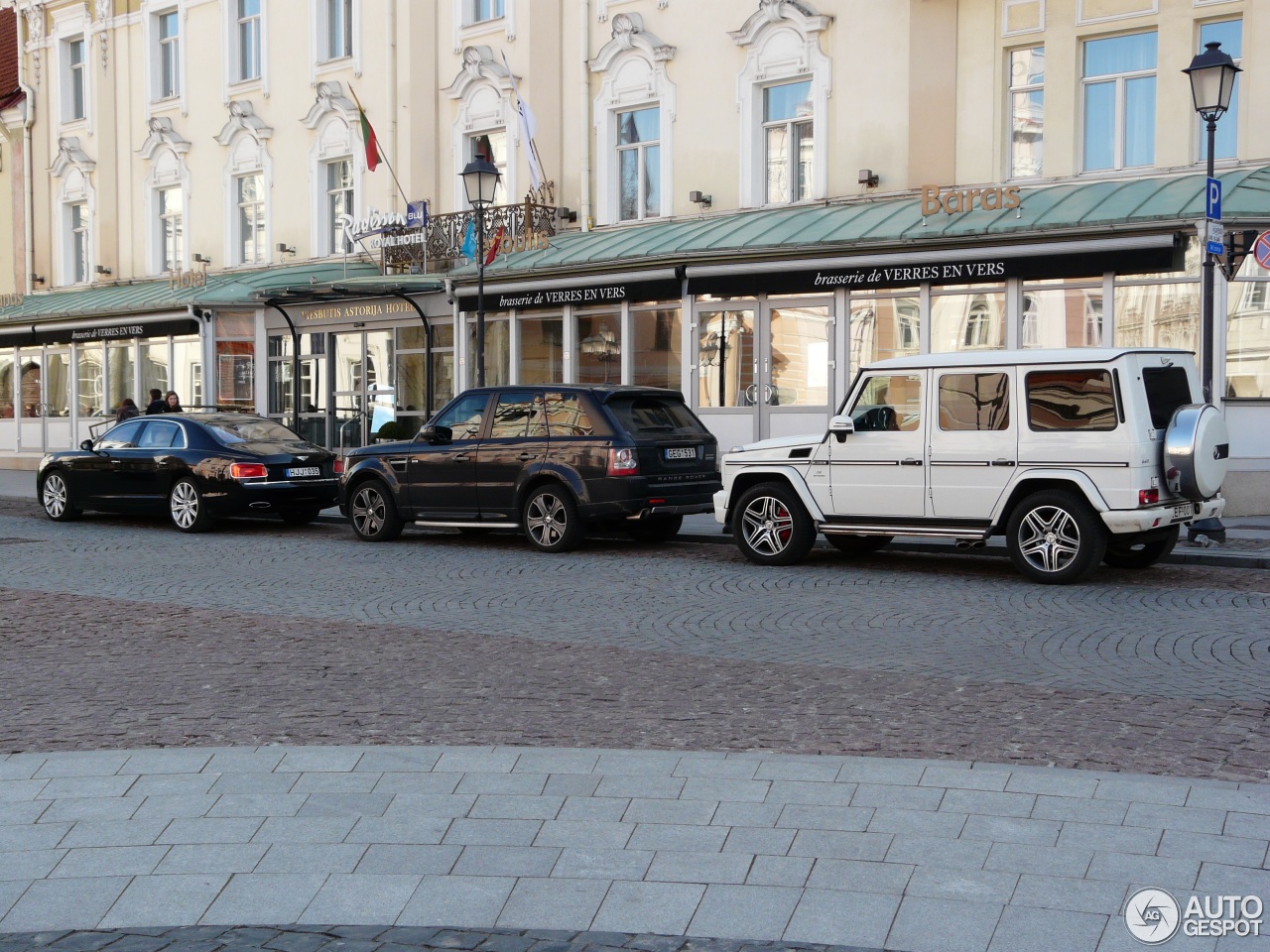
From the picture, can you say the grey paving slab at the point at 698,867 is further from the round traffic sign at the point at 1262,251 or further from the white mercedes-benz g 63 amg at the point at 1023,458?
the round traffic sign at the point at 1262,251

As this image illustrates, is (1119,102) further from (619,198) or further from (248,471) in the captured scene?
(248,471)

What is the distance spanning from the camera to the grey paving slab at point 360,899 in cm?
420

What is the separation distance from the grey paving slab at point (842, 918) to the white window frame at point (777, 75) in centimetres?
1893

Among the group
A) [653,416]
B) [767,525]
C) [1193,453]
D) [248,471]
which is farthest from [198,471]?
A: [1193,453]

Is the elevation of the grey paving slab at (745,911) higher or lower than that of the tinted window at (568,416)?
lower

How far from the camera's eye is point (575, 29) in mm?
25375

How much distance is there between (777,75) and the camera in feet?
74.5

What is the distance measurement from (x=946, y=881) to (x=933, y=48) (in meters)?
18.4

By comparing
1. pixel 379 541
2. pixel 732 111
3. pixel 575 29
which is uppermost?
pixel 575 29

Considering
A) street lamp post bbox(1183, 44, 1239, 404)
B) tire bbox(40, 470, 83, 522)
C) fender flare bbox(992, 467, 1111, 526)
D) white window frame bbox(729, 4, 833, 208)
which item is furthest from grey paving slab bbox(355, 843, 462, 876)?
white window frame bbox(729, 4, 833, 208)

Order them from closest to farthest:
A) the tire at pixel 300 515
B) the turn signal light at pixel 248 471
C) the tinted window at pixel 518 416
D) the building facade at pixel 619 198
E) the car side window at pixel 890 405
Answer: the car side window at pixel 890 405 → the tinted window at pixel 518 416 → the turn signal light at pixel 248 471 → the tire at pixel 300 515 → the building facade at pixel 619 198

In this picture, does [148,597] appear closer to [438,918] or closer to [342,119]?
[438,918]

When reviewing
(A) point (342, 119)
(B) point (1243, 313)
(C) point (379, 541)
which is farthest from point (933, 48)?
(A) point (342, 119)

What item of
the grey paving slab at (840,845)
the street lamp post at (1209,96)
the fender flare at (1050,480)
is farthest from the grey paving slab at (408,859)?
the street lamp post at (1209,96)
